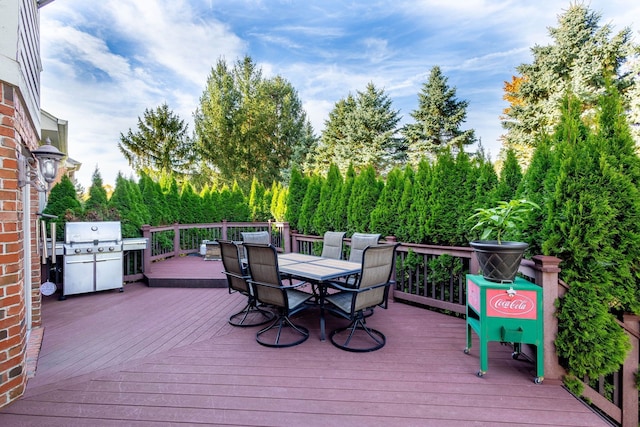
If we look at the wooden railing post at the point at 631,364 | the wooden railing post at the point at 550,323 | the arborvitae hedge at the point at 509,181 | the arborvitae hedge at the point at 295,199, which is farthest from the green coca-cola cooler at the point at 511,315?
the arborvitae hedge at the point at 295,199

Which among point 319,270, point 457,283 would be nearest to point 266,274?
point 319,270

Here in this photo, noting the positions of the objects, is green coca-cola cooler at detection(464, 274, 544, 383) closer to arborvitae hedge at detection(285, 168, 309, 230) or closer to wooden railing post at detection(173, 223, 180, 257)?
arborvitae hedge at detection(285, 168, 309, 230)

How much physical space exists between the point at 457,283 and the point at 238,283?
2.66 m

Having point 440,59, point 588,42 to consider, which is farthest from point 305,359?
point 440,59

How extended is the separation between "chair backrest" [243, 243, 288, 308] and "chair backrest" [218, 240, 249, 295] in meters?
0.22

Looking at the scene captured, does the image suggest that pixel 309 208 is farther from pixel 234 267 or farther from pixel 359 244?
pixel 234 267

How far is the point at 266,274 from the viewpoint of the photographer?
2.99 m

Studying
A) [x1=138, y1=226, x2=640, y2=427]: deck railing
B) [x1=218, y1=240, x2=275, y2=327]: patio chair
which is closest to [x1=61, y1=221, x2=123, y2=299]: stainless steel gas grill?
[x1=138, y1=226, x2=640, y2=427]: deck railing

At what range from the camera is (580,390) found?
215 centimetres

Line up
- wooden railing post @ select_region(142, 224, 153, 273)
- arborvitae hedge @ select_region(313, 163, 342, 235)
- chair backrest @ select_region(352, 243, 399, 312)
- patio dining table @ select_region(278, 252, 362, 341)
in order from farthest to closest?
wooden railing post @ select_region(142, 224, 153, 273)
arborvitae hedge @ select_region(313, 163, 342, 235)
patio dining table @ select_region(278, 252, 362, 341)
chair backrest @ select_region(352, 243, 399, 312)

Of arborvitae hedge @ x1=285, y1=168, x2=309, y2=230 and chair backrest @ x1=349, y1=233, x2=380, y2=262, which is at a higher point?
arborvitae hedge @ x1=285, y1=168, x2=309, y2=230

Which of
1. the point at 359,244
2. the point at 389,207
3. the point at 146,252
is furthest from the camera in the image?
the point at 146,252

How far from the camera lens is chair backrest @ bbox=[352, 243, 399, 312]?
2.81m

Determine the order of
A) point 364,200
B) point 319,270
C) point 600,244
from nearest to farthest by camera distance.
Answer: point 600,244 → point 319,270 → point 364,200
